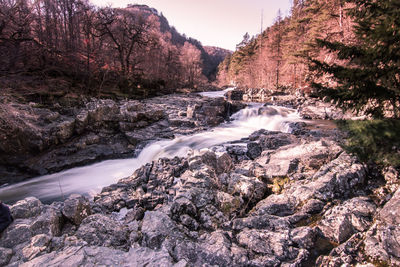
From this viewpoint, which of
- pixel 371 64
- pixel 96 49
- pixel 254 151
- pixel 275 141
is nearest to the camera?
pixel 371 64

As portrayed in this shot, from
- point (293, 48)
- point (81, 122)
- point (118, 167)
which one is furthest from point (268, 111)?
point (293, 48)

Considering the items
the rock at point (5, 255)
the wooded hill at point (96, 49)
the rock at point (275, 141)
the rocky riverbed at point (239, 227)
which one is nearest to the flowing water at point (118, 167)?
the rock at point (275, 141)

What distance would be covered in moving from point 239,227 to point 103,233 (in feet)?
8.96

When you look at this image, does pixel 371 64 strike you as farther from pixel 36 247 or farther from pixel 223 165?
pixel 36 247

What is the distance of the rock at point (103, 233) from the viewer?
3.63m

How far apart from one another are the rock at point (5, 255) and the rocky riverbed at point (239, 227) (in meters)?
0.01

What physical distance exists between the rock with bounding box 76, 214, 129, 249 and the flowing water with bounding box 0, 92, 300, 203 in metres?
5.59

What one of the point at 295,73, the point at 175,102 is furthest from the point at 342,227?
the point at 295,73

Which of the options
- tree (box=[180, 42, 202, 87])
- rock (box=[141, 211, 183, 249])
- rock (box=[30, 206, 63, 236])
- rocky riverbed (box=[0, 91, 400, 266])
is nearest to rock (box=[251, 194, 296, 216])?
rocky riverbed (box=[0, 91, 400, 266])

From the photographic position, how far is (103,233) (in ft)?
12.5

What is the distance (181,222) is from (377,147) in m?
3.82

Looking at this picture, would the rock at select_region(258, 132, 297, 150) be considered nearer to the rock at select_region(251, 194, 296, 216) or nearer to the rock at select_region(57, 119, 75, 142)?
the rock at select_region(251, 194, 296, 216)

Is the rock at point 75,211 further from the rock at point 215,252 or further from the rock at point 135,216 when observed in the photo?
the rock at point 215,252

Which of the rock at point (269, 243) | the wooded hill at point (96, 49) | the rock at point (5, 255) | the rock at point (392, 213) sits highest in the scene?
the wooded hill at point (96, 49)
